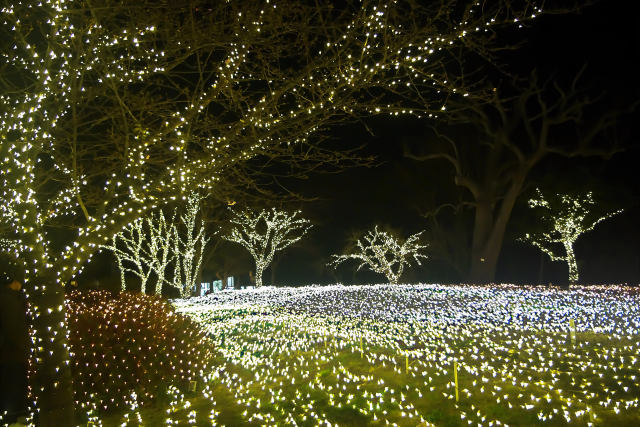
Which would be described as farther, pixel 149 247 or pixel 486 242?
pixel 486 242

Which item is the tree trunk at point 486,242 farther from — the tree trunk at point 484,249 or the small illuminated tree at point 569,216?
the small illuminated tree at point 569,216

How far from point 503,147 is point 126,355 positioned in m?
20.7

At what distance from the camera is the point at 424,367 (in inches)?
320

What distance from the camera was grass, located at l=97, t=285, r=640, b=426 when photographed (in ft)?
19.9

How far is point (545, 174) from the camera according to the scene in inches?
991

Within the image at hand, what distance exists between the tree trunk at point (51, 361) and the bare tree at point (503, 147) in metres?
18.6

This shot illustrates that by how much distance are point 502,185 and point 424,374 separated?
18.0 meters

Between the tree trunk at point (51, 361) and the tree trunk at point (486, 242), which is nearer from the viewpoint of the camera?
the tree trunk at point (51, 361)

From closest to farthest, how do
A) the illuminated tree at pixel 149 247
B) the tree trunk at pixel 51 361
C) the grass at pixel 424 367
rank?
the tree trunk at pixel 51 361
the grass at pixel 424 367
the illuminated tree at pixel 149 247

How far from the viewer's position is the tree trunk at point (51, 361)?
16.3 feet

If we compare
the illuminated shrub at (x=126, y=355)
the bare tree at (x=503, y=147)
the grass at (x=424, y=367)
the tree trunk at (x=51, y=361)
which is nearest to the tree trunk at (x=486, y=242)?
the bare tree at (x=503, y=147)

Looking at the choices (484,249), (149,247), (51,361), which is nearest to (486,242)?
(484,249)

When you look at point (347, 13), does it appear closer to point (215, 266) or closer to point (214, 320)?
point (214, 320)

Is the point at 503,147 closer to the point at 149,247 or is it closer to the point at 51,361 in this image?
the point at 149,247
